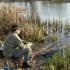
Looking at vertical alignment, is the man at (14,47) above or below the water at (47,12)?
above

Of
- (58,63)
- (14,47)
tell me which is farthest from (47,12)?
(58,63)

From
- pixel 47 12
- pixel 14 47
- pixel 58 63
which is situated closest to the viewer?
pixel 58 63

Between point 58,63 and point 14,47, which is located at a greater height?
point 14,47

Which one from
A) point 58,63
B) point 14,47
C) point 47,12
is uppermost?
point 14,47

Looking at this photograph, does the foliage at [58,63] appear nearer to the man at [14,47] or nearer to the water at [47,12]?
the man at [14,47]

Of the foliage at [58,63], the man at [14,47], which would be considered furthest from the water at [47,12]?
the foliage at [58,63]

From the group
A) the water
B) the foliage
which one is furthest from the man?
the water

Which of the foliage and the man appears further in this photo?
the man

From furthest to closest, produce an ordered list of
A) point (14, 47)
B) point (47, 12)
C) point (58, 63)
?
1. point (47, 12)
2. point (14, 47)
3. point (58, 63)

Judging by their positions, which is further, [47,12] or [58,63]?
[47,12]

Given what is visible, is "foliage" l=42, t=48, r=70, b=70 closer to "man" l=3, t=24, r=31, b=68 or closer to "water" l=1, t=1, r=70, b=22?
"man" l=3, t=24, r=31, b=68

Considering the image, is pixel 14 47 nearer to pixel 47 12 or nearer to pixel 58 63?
pixel 58 63

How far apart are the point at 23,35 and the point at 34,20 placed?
2336mm

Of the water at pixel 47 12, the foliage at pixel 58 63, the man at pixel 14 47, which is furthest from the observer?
the water at pixel 47 12
